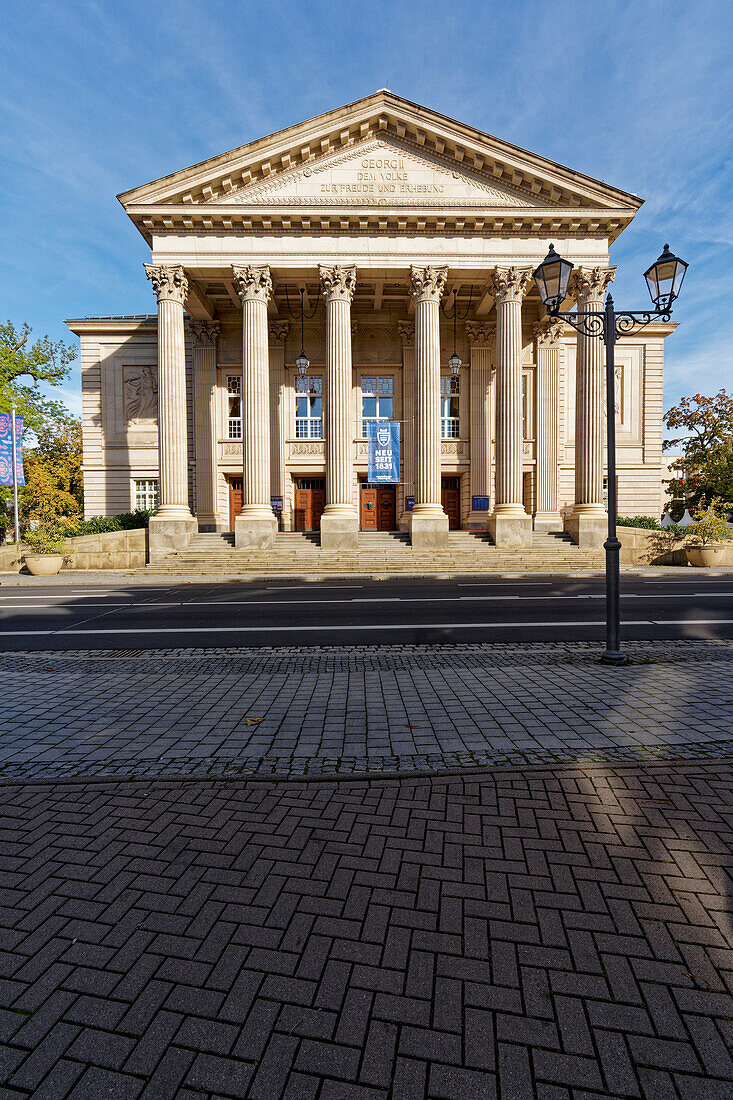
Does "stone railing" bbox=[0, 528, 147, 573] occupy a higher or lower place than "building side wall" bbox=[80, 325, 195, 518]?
lower

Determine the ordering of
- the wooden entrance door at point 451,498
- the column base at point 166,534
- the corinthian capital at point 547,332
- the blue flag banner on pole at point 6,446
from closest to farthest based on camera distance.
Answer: the column base at point 166,534 < the blue flag banner on pole at point 6,446 < the corinthian capital at point 547,332 < the wooden entrance door at point 451,498

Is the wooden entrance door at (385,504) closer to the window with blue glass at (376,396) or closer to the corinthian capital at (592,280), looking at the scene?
the window with blue glass at (376,396)

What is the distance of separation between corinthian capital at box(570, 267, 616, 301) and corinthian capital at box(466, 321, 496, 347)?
19.8 ft

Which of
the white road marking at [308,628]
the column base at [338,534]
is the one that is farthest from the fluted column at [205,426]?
the white road marking at [308,628]

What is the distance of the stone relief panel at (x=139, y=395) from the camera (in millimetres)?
31812

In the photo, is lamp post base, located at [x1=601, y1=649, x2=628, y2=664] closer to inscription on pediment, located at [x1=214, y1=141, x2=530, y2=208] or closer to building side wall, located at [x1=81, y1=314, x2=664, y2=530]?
building side wall, located at [x1=81, y1=314, x2=664, y2=530]

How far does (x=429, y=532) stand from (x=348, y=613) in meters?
12.6

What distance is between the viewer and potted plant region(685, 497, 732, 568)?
72.0ft

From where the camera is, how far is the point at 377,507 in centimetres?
3048

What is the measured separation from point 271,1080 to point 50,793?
283 cm

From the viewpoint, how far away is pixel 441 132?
23.4 m

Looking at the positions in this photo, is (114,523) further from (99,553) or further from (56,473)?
(56,473)

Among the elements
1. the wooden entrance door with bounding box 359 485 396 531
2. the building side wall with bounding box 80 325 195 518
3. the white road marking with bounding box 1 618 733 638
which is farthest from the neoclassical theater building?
the white road marking with bounding box 1 618 733 638

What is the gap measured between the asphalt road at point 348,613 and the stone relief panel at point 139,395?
57.9ft
